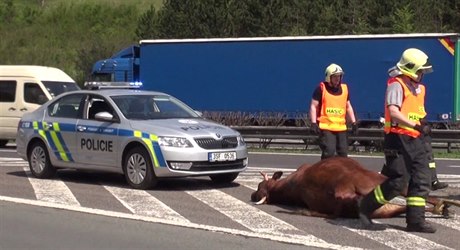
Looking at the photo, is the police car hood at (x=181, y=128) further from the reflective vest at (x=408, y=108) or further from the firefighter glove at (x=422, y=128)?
the firefighter glove at (x=422, y=128)

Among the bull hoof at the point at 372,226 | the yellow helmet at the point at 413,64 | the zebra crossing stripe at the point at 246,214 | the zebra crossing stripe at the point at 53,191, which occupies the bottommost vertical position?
the zebra crossing stripe at the point at 53,191

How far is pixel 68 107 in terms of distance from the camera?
46.1ft

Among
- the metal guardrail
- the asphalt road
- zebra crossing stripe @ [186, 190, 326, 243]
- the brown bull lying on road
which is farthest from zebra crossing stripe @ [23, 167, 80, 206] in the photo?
the metal guardrail

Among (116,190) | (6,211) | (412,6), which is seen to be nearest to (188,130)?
(116,190)

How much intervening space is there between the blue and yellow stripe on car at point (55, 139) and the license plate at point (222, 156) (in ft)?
8.40

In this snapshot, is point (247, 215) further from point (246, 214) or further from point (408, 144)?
point (408, 144)

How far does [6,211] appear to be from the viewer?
10805mm

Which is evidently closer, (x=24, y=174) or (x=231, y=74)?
(x=24, y=174)

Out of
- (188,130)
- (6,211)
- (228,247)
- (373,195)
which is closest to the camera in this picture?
(228,247)

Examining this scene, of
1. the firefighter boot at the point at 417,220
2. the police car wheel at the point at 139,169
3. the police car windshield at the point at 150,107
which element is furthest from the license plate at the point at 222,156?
the firefighter boot at the point at 417,220

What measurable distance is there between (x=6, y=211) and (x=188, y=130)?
113 inches

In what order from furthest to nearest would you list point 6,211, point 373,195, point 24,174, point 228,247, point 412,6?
point 412,6 < point 24,174 < point 6,211 < point 373,195 < point 228,247

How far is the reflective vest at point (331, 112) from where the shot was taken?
466 inches

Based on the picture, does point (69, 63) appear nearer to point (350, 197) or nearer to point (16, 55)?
point (16, 55)
